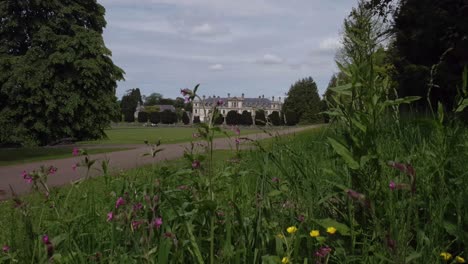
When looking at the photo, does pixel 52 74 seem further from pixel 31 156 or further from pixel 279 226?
pixel 279 226

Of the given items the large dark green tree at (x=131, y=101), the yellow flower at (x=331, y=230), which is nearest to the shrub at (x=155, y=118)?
the large dark green tree at (x=131, y=101)

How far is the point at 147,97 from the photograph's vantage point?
15750cm

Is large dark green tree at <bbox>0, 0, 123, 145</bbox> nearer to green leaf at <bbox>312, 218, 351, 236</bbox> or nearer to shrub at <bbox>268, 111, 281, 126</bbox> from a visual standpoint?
shrub at <bbox>268, 111, 281, 126</bbox>

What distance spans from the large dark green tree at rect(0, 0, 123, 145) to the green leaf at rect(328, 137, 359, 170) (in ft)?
86.2

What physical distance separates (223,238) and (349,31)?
1.20m

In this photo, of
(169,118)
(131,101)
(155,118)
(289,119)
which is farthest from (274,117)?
(131,101)

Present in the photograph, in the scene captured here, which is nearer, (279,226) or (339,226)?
(339,226)

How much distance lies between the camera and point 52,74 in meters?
27.3

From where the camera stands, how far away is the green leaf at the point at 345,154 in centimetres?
219

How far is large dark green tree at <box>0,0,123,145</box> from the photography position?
26812 mm

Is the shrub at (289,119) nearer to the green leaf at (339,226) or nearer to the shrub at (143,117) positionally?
the green leaf at (339,226)

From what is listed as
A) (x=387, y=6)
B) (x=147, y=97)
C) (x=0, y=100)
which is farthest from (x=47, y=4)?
(x=147, y=97)

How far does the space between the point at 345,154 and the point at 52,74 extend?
27.4 meters

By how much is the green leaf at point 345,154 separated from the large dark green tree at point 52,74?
2629 cm
